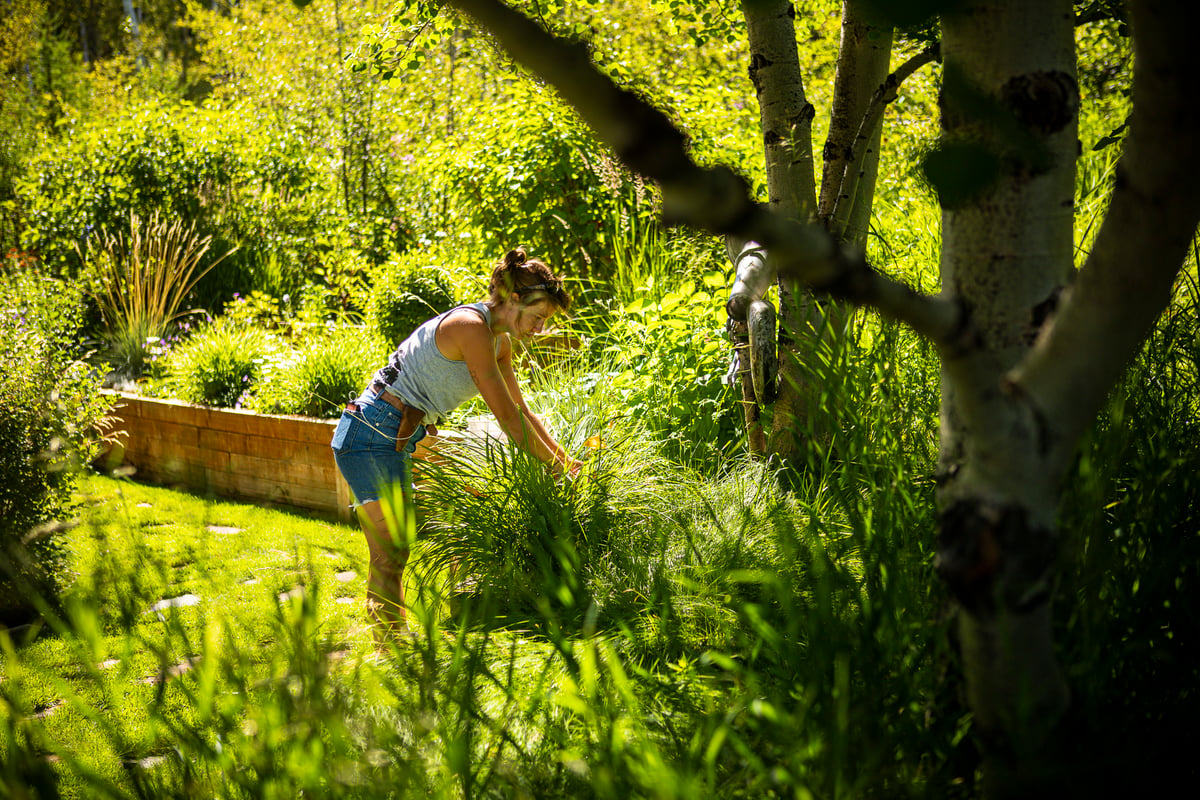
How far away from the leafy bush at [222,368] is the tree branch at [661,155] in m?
5.15

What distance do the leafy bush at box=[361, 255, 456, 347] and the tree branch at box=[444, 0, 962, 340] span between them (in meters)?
4.88

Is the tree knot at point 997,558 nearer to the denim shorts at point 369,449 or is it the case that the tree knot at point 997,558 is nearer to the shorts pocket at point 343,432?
the denim shorts at point 369,449

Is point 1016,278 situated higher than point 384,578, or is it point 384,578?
point 1016,278

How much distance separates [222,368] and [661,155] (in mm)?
5607

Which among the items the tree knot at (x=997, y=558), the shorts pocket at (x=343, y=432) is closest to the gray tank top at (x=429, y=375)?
the shorts pocket at (x=343, y=432)

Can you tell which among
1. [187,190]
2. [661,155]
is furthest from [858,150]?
[187,190]

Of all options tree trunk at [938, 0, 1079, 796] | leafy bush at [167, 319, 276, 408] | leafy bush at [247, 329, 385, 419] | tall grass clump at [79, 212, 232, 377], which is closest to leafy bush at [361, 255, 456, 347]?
leafy bush at [247, 329, 385, 419]

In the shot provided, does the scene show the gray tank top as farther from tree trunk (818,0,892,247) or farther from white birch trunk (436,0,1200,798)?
white birch trunk (436,0,1200,798)

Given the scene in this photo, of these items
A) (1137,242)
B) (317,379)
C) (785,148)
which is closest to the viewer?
(1137,242)

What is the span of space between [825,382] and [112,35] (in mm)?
29599

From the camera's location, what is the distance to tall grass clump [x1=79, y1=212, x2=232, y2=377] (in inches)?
268

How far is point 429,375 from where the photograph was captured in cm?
307

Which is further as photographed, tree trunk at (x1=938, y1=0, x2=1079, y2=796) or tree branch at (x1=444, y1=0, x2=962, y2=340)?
tree trunk at (x1=938, y1=0, x2=1079, y2=796)

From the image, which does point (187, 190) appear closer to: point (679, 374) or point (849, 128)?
point (679, 374)
